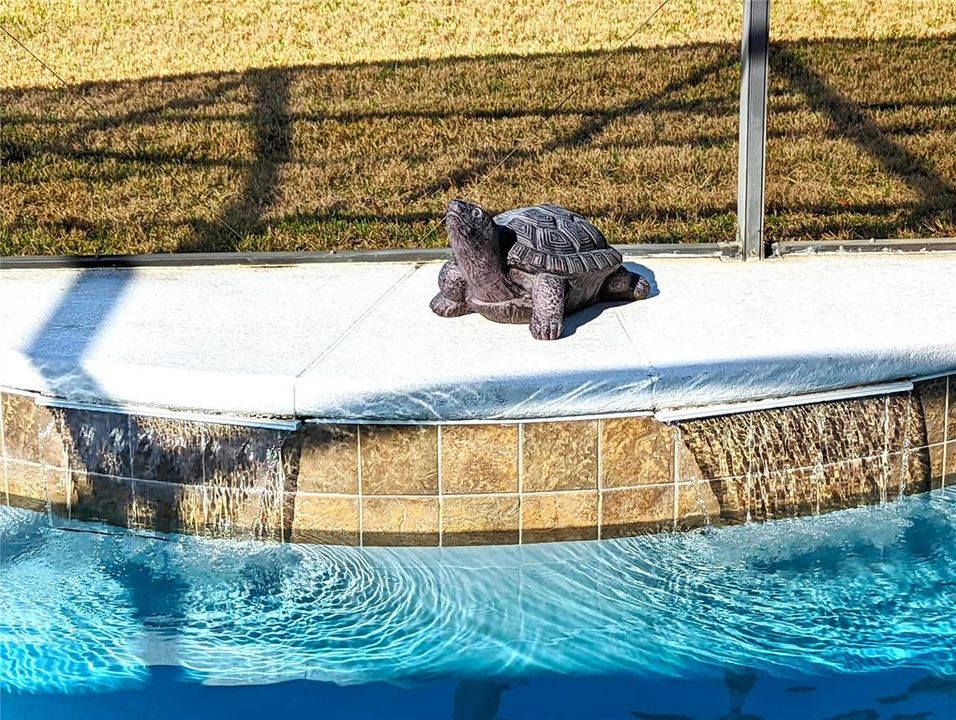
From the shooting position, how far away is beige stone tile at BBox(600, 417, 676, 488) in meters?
3.80

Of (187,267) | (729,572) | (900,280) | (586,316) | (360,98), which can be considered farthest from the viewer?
(360,98)

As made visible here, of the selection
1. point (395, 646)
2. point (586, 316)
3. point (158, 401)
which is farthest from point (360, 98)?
point (395, 646)

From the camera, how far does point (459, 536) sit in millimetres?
3879

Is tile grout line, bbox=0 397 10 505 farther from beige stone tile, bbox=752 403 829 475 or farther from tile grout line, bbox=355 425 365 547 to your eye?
→ beige stone tile, bbox=752 403 829 475

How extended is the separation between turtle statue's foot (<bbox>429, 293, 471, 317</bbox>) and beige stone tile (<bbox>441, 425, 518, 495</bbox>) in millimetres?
913

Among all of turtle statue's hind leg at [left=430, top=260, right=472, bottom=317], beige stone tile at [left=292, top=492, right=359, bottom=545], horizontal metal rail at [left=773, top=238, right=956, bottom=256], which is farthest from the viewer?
horizontal metal rail at [left=773, top=238, right=956, bottom=256]

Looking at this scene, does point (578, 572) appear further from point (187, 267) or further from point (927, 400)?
point (187, 267)

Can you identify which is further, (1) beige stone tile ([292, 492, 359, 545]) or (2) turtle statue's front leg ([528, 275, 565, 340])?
(2) turtle statue's front leg ([528, 275, 565, 340])

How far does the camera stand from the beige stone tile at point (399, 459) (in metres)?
3.77

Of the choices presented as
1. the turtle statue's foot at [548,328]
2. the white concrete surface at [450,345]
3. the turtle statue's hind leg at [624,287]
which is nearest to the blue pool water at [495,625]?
the white concrete surface at [450,345]

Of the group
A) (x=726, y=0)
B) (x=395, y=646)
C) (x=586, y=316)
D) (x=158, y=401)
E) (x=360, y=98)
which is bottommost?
(x=395, y=646)

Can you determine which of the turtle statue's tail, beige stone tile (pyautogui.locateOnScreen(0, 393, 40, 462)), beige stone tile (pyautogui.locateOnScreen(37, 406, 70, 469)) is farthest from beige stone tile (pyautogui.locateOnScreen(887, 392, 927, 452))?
beige stone tile (pyautogui.locateOnScreen(0, 393, 40, 462))

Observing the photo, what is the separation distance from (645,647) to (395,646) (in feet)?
2.38

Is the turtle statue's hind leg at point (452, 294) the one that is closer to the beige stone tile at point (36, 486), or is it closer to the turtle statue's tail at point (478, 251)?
the turtle statue's tail at point (478, 251)
